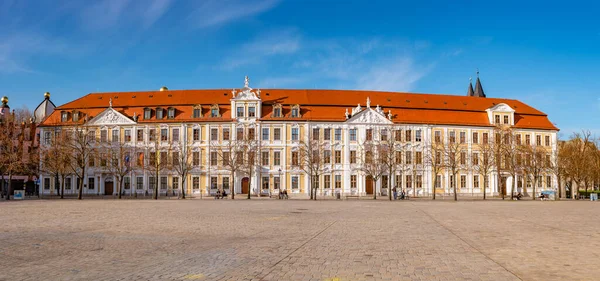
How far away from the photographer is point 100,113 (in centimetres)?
7212

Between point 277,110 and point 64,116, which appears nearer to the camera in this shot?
point 277,110

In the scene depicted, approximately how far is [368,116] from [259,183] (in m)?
18.2

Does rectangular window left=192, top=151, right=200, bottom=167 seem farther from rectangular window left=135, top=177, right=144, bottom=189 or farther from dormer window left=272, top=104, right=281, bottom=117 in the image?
dormer window left=272, top=104, right=281, bottom=117

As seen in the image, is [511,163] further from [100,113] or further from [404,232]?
[100,113]

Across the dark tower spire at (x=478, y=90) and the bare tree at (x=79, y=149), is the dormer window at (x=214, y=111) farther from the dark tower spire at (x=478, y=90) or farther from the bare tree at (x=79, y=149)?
the dark tower spire at (x=478, y=90)

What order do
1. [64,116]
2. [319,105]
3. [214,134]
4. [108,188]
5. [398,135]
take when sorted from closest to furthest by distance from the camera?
[214,134] → [398,135] → [108,188] → [319,105] → [64,116]

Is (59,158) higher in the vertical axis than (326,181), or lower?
higher

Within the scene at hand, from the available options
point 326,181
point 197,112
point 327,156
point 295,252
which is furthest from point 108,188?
point 295,252

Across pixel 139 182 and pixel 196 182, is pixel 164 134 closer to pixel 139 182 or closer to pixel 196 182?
pixel 139 182

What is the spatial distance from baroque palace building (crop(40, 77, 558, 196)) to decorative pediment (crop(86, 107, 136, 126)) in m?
0.14

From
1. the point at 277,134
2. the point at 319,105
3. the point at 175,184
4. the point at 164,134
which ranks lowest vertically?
the point at 175,184

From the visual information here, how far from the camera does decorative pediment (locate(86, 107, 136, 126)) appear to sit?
236 ft

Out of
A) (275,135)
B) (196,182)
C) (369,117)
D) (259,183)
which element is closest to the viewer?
(259,183)

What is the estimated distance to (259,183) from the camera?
229 feet
